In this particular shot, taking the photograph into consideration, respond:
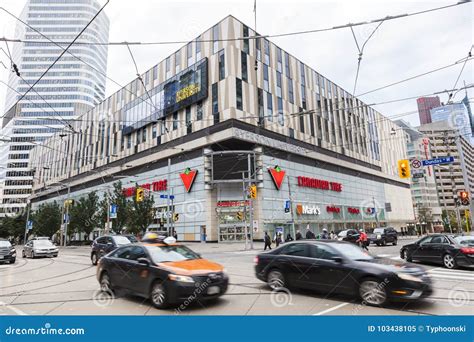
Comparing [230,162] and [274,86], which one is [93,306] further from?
[274,86]

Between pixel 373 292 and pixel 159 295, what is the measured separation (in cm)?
462

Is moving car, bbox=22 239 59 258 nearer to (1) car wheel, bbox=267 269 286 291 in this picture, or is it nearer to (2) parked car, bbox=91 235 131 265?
(2) parked car, bbox=91 235 131 265

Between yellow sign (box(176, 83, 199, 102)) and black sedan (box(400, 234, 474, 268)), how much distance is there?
32080mm

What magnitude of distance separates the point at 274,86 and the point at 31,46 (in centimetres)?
9548

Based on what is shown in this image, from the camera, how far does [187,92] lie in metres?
41.0

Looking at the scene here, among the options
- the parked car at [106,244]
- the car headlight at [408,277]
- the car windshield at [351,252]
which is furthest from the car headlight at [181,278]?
the parked car at [106,244]

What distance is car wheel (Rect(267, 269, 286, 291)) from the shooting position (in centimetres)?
808

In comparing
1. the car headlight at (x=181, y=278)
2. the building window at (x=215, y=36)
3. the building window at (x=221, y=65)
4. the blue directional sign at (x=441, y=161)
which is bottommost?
the car headlight at (x=181, y=278)

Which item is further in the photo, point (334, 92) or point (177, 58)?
point (334, 92)

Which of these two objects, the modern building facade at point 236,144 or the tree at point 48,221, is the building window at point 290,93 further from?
the tree at point 48,221

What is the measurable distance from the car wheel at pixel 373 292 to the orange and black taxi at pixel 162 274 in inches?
119

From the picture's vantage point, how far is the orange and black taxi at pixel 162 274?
6.34 metres
